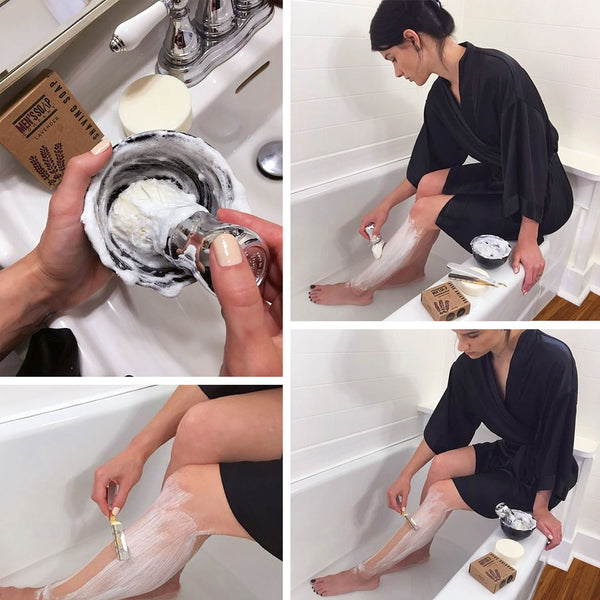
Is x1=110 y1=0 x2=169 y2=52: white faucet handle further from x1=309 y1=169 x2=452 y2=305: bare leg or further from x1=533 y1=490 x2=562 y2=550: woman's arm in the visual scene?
x1=533 y1=490 x2=562 y2=550: woman's arm

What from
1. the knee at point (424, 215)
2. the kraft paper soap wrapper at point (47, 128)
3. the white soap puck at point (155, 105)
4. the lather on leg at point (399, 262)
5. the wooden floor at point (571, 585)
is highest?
the kraft paper soap wrapper at point (47, 128)

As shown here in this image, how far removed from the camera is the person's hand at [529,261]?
82 centimetres

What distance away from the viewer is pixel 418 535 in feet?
3.22

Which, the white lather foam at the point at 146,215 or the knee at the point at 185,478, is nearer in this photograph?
the white lather foam at the point at 146,215

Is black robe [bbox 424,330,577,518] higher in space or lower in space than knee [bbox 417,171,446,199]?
lower

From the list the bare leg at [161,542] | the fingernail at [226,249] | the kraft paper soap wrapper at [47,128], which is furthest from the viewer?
the bare leg at [161,542]

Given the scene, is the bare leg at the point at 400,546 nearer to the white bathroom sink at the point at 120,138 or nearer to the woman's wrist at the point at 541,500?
the woman's wrist at the point at 541,500

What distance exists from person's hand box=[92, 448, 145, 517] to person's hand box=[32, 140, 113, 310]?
23cm

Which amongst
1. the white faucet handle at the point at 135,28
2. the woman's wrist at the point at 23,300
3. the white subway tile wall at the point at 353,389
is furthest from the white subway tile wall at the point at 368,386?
the white faucet handle at the point at 135,28

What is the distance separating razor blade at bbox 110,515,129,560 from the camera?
2.93 feet

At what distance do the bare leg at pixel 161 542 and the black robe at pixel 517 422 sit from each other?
33 cm

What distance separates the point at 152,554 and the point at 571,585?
26.7 inches

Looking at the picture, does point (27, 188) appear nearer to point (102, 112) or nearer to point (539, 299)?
point (102, 112)

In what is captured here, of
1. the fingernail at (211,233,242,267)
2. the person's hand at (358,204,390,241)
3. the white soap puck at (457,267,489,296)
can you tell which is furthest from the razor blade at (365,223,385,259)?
the fingernail at (211,233,242,267)
